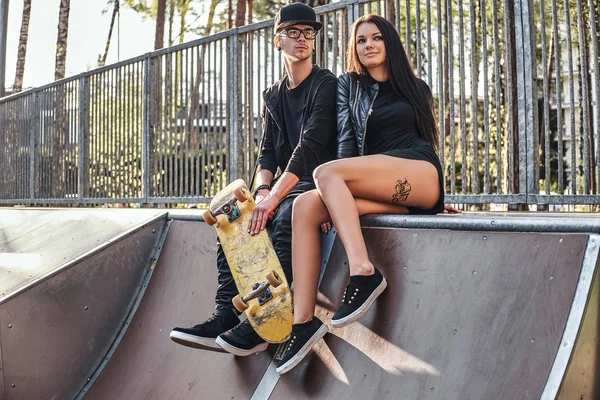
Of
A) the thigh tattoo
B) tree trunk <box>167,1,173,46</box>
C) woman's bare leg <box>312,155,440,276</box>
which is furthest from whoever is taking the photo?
tree trunk <box>167,1,173,46</box>

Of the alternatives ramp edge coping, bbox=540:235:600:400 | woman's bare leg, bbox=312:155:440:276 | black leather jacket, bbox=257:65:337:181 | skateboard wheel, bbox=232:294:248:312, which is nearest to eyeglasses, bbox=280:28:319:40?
black leather jacket, bbox=257:65:337:181

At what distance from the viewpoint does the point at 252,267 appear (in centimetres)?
400

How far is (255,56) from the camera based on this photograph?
7539 millimetres

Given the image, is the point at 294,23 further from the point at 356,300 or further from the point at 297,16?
the point at 356,300

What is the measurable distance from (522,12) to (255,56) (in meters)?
3.07

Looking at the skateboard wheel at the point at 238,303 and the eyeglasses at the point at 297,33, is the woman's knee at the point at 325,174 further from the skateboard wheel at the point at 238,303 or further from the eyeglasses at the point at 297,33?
the eyeglasses at the point at 297,33

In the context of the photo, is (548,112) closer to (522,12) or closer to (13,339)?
(522,12)

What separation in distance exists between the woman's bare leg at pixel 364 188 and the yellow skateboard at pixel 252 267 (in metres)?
0.46

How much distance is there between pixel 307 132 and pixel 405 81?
613mm

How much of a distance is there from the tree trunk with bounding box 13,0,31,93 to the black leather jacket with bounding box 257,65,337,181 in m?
22.0

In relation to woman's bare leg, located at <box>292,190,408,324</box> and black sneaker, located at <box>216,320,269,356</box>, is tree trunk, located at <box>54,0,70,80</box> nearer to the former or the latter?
black sneaker, located at <box>216,320,269,356</box>

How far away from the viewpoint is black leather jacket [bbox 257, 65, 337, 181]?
14.1ft

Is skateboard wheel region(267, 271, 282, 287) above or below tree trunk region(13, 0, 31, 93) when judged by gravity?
below

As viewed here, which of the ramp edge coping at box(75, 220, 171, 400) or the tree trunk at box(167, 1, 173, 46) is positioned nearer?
the ramp edge coping at box(75, 220, 171, 400)
